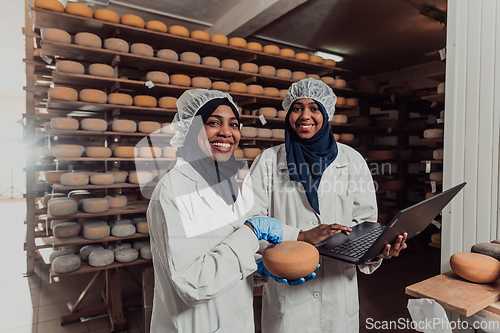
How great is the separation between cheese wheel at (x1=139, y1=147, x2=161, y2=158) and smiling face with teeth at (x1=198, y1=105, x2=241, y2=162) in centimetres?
202

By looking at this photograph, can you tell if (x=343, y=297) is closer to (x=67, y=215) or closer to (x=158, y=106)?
(x=67, y=215)

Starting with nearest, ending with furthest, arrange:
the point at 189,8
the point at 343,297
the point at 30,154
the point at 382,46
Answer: the point at 343,297 → the point at 30,154 → the point at 189,8 → the point at 382,46

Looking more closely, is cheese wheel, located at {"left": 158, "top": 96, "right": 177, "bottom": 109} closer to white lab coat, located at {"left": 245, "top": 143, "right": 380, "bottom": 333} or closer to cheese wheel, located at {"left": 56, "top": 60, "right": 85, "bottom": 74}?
cheese wheel, located at {"left": 56, "top": 60, "right": 85, "bottom": 74}

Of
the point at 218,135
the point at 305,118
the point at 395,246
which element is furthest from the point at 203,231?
the point at 305,118

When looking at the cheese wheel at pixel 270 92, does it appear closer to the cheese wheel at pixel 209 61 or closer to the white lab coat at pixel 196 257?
the cheese wheel at pixel 209 61

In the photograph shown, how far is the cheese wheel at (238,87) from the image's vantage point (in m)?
3.39

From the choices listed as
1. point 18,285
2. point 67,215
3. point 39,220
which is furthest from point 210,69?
point 18,285

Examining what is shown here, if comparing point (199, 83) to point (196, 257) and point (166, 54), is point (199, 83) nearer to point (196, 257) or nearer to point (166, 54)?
point (166, 54)

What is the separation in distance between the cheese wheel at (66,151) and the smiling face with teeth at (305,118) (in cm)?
206

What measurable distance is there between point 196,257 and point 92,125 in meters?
2.33

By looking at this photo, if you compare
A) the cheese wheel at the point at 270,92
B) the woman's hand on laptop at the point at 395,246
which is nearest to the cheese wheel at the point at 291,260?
the woman's hand on laptop at the point at 395,246

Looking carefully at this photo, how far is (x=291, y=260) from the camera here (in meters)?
0.93

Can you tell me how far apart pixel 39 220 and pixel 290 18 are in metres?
3.79

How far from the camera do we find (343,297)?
4.32 feet
